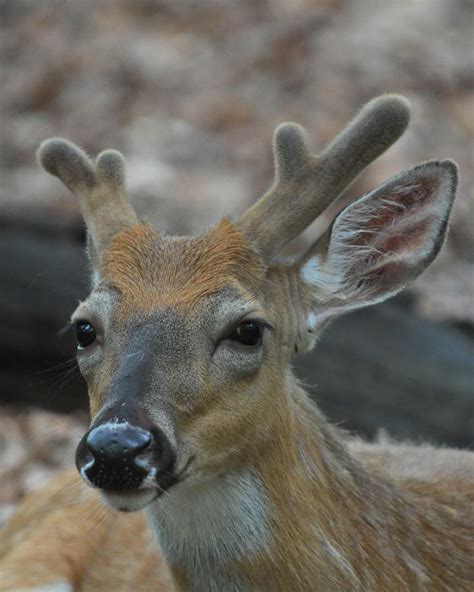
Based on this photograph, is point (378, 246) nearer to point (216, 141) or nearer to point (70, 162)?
point (70, 162)

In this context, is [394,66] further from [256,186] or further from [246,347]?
[246,347]

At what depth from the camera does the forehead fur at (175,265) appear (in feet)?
15.8

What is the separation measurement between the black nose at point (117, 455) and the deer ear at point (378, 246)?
48.7 inches

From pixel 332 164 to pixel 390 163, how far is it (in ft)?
20.0

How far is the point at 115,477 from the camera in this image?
13.9ft

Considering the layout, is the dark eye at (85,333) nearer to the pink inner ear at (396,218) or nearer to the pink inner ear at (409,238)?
the pink inner ear at (396,218)

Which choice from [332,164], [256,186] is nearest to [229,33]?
[256,186]

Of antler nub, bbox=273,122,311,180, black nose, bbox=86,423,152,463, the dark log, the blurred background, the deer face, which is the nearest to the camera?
black nose, bbox=86,423,152,463

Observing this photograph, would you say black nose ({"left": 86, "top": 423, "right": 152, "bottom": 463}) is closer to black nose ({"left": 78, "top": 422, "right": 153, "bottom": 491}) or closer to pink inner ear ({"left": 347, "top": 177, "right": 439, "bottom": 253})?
black nose ({"left": 78, "top": 422, "right": 153, "bottom": 491})

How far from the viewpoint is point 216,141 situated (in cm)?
1223

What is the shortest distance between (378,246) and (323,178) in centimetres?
37

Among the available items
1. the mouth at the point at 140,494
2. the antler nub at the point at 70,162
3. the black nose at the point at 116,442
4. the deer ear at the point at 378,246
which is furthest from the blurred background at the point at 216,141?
the black nose at the point at 116,442

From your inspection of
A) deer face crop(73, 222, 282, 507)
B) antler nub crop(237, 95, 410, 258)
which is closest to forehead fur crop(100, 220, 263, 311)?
deer face crop(73, 222, 282, 507)

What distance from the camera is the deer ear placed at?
16.7 feet
